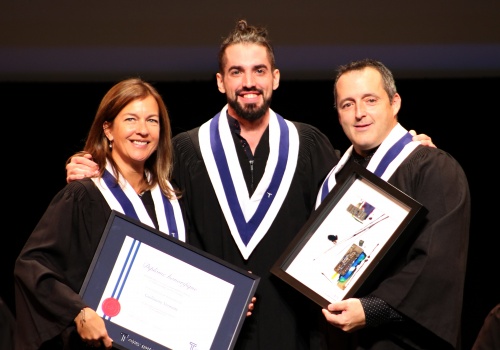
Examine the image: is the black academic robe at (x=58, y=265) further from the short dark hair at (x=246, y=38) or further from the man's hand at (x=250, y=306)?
the short dark hair at (x=246, y=38)

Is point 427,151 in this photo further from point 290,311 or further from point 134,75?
point 134,75

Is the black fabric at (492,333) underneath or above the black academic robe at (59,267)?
above

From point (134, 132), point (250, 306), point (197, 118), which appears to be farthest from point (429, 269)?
point (197, 118)

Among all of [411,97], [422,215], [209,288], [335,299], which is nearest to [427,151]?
[422,215]

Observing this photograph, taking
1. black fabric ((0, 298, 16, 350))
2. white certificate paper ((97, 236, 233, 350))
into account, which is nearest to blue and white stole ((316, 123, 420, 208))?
white certificate paper ((97, 236, 233, 350))

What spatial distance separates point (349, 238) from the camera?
165 inches

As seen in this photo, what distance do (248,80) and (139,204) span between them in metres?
0.83

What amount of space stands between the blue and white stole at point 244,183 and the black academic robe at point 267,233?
4cm

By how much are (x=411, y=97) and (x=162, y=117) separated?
2.75m

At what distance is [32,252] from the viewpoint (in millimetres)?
4117

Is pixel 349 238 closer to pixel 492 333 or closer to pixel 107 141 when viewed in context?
pixel 492 333

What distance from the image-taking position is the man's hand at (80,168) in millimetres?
4336

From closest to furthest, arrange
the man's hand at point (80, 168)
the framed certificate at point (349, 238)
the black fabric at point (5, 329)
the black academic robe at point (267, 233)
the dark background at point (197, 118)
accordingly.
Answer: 1. the black fabric at point (5, 329)
2. the framed certificate at point (349, 238)
3. the man's hand at point (80, 168)
4. the black academic robe at point (267, 233)
5. the dark background at point (197, 118)

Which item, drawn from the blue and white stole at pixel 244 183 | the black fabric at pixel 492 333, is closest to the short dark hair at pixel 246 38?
the blue and white stole at pixel 244 183
